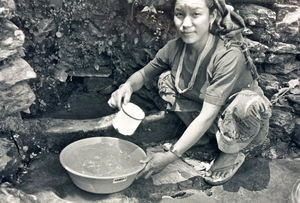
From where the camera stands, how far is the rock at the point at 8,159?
9.02 feet

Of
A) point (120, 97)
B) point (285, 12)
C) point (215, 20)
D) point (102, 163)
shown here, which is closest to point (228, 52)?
point (215, 20)

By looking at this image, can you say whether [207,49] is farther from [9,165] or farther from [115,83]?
[9,165]

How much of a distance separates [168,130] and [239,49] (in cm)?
113

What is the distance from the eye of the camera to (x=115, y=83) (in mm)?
4016

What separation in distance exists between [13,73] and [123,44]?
1.48 m

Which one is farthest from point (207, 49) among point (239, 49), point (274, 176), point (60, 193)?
point (60, 193)

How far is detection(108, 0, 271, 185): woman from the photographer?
2822 millimetres

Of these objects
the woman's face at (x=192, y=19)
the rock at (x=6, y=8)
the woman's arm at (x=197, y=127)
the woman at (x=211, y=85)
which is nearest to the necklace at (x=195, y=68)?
the woman at (x=211, y=85)

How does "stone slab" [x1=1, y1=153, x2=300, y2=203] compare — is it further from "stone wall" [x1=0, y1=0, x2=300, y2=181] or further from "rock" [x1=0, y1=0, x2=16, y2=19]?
"rock" [x1=0, y1=0, x2=16, y2=19]

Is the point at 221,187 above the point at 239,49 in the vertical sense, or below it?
below

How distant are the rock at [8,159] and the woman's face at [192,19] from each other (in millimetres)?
1570

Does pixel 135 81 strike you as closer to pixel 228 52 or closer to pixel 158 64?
pixel 158 64

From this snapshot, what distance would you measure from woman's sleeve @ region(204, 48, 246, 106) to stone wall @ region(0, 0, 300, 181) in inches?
27.3

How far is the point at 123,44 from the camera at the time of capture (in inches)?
156
